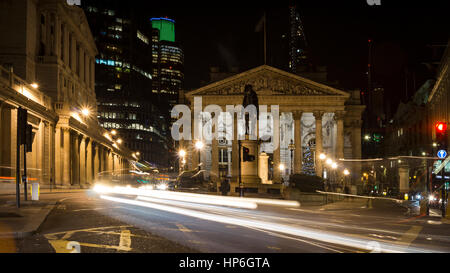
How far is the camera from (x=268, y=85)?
77.3 m

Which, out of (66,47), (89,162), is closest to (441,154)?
(89,162)

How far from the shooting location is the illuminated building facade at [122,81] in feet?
513

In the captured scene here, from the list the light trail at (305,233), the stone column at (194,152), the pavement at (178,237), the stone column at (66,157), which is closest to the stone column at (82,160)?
the stone column at (66,157)

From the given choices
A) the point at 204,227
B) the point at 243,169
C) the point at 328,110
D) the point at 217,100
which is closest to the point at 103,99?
the point at 217,100

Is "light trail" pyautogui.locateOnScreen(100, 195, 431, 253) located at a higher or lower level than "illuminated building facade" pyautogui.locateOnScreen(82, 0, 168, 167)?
lower

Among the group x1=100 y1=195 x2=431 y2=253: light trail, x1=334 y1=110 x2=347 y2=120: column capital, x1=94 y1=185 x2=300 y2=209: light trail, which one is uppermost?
x1=334 y1=110 x2=347 y2=120: column capital

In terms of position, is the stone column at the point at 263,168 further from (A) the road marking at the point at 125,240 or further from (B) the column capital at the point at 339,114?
(A) the road marking at the point at 125,240

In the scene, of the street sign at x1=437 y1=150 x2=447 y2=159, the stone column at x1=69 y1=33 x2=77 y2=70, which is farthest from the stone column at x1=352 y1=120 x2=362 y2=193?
the street sign at x1=437 y1=150 x2=447 y2=159

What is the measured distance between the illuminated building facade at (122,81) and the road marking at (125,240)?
468ft

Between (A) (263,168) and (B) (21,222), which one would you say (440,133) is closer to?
(B) (21,222)

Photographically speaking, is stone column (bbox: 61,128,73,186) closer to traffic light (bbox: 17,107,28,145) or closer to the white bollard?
the white bollard

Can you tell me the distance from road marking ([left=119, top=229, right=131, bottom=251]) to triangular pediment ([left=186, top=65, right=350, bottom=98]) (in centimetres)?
6400

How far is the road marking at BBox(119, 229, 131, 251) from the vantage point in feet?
36.3
